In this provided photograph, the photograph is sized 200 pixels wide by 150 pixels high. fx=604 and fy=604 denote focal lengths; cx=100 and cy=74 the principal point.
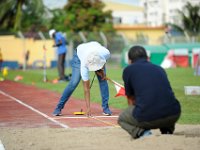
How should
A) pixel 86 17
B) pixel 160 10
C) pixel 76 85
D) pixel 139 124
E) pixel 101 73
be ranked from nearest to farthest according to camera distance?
1. pixel 139 124
2. pixel 101 73
3. pixel 76 85
4. pixel 86 17
5. pixel 160 10

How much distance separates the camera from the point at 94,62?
39.8 ft

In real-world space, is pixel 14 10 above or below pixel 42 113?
above

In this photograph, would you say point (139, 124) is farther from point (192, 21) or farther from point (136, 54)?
point (192, 21)

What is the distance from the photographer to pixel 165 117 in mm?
8797

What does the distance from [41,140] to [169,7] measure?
8690cm

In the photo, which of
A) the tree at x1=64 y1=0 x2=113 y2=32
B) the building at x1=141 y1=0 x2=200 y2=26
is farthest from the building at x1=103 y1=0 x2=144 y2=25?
the tree at x1=64 y1=0 x2=113 y2=32

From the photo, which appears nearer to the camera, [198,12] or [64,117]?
[64,117]

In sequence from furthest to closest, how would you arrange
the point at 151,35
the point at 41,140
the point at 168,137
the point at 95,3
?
the point at 151,35 < the point at 95,3 < the point at 41,140 < the point at 168,137

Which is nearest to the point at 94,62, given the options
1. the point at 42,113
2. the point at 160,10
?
the point at 42,113

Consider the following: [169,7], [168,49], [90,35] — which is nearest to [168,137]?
[168,49]

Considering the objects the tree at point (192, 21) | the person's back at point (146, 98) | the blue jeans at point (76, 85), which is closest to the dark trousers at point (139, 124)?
the person's back at point (146, 98)

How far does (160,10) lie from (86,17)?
3955 centimetres

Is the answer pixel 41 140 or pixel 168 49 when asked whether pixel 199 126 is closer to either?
pixel 41 140

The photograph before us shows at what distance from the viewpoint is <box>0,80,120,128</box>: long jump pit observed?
1164 cm
